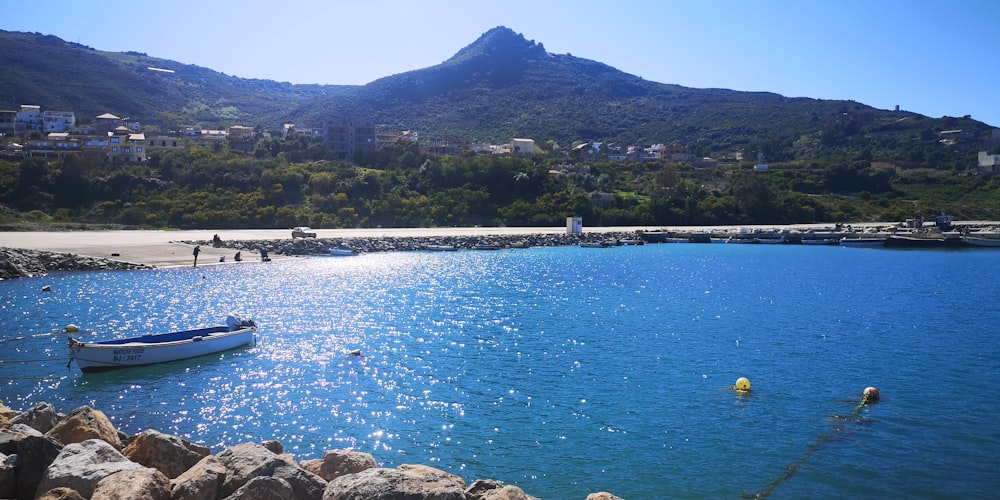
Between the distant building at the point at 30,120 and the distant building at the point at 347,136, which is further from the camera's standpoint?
the distant building at the point at 30,120

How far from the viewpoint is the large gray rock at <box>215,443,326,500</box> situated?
332 inches

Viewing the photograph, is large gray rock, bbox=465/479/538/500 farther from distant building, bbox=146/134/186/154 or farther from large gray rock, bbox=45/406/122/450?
distant building, bbox=146/134/186/154

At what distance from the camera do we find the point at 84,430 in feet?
35.0

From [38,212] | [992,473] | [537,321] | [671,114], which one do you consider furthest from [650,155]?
[992,473]

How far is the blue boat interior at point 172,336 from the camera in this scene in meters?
19.9

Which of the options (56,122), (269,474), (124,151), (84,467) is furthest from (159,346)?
(56,122)

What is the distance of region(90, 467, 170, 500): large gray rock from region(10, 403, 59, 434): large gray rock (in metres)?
4.02

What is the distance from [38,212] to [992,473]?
70.5 m

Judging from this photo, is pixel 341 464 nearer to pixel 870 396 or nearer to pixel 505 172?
pixel 870 396

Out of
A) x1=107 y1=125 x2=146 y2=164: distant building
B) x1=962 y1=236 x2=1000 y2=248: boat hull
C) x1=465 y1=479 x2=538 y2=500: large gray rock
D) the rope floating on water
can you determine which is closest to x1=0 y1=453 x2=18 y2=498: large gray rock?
x1=465 y1=479 x2=538 y2=500: large gray rock

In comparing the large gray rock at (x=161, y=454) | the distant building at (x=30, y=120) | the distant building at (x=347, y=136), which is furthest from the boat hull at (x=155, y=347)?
the distant building at (x=30, y=120)

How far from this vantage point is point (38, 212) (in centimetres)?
6253

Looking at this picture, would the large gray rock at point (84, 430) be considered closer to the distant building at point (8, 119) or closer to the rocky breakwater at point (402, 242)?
the rocky breakwater at point (402, 242)

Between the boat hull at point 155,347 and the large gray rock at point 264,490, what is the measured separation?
12648mm
